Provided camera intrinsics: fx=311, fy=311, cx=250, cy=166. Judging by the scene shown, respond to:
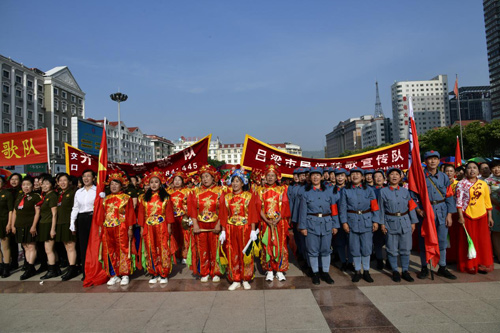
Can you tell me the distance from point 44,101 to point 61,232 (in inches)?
1845

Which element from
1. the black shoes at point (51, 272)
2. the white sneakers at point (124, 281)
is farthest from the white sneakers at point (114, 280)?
the black shoes at point (51, 272)

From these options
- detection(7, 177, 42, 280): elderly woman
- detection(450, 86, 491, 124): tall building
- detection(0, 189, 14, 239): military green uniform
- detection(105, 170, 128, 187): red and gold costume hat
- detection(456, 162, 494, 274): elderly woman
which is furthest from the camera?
detection(450, 86, 491, 124): tall building

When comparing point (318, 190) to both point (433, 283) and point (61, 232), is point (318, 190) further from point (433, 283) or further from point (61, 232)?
point (61, 232)

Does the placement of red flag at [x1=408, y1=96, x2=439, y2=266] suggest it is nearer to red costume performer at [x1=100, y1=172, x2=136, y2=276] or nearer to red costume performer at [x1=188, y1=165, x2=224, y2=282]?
red costume performer at [x1=188, y1=165, x2=224, y2=282]

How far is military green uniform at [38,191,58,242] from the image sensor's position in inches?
218

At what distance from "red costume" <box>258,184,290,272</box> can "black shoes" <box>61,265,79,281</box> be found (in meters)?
3.39

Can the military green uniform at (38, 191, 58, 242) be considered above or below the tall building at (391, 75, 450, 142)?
below

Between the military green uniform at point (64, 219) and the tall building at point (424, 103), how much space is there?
4558 inches

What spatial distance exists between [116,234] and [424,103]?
135766mm

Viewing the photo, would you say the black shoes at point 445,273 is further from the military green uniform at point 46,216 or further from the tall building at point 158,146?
the tall building at point 158,146

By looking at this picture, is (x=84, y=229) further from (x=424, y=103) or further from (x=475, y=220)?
(x=424, y=103)

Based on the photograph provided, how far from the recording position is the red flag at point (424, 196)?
4727 millimetres

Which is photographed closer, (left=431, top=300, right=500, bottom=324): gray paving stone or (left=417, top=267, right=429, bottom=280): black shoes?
(left=431, top=300, right=500, bottom=324): gray paving stone

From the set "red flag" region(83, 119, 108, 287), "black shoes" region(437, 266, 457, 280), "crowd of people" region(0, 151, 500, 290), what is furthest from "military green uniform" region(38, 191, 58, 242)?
"black shoes" region(437, 266, 457, 280)
